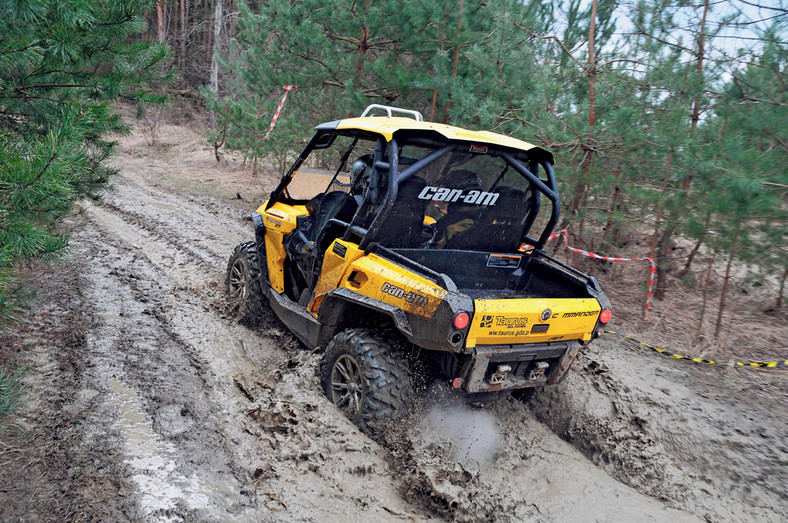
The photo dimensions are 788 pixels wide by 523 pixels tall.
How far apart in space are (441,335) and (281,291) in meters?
2.20

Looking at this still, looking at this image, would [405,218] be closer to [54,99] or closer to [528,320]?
[528,320]

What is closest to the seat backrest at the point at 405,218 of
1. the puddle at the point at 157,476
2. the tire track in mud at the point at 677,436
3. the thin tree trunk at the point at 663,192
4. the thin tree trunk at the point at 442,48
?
the tire track in mud at the point at 677,436

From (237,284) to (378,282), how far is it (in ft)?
8.45

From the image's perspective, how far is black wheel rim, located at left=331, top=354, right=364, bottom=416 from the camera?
355cm

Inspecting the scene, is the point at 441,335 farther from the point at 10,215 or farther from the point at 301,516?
the point at 10,215

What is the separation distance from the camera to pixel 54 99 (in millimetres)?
3855

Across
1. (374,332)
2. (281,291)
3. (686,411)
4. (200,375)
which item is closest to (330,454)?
(374,332)

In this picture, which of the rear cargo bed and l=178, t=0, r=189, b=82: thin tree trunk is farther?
l=178, t=0, r=189, b=82: thin tree trunk

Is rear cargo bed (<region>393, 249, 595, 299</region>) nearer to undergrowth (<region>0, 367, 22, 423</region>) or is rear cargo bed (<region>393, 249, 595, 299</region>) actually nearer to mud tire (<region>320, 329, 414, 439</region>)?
mud tire (<region>320, 329, 414, 439</region>)

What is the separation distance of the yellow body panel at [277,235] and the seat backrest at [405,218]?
1.20 metres

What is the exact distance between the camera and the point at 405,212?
3.85 meters

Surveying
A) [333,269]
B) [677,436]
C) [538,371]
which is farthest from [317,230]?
[677,436]

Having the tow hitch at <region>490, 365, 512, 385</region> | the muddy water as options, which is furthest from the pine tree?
the tow hitch at <region>490, 365, 512, 385</region>

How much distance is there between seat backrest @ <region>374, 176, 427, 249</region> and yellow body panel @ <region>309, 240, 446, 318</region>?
0.24 m
